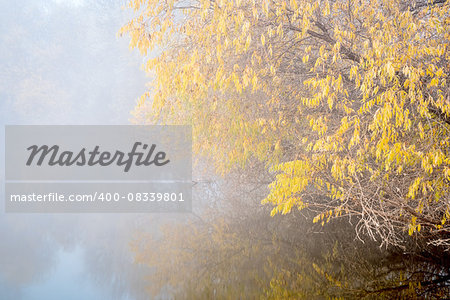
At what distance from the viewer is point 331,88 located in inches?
277

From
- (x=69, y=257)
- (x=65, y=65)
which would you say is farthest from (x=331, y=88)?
(x=65, y=65)

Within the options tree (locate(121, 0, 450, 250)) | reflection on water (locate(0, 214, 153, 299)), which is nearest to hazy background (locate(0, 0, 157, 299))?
reflection on water (locate(0, 214, 153, 299))

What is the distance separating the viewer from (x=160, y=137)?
52.8 feet

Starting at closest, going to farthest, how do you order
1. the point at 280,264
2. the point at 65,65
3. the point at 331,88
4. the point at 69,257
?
1. the point at 331,88
2. the point at 280,264
3. the point at 69,257
4. the point at 65,65

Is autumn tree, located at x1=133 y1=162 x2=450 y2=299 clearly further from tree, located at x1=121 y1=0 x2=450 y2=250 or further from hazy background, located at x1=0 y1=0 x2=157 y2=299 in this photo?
hazy background, located at x1=0 y1=0 x2=157 y2=299

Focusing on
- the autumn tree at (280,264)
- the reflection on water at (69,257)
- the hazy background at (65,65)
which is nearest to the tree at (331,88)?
the autumn tree at (280,264)

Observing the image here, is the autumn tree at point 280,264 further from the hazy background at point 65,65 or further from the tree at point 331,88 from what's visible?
the hazy background at point 65,65

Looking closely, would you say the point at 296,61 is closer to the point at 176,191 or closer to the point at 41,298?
the point at 41,298

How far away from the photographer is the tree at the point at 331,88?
546 centimetres

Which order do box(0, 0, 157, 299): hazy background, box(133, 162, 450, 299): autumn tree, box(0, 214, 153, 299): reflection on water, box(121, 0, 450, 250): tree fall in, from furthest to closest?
1. box(0, 0, 157, 299): hazy background
2. box(0, 214, 153, 299): reflection on water
3. box(133, 162, 450, 299): autumn tree
4. box(121, 0, 450, 250): tree

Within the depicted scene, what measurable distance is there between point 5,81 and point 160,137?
3456 cm

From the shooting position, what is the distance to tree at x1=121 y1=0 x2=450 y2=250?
5.46 metres

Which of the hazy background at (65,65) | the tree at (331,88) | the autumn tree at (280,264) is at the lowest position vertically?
the hazy background at (65,65)

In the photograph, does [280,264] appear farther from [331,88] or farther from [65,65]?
[65,65]
